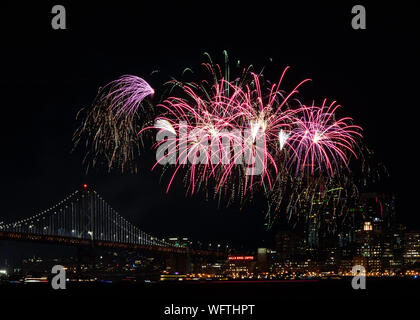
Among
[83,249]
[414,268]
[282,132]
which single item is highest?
[282,132]

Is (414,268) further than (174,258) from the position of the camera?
Yes
